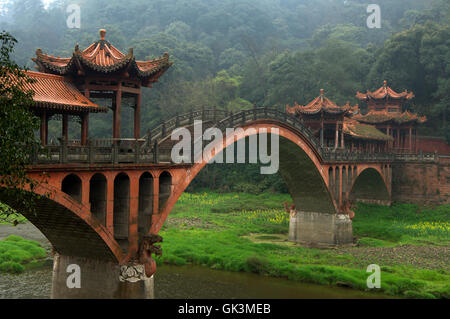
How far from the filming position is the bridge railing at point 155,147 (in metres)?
16.0

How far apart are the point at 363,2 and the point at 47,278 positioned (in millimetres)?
122209

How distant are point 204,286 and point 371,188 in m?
30.4

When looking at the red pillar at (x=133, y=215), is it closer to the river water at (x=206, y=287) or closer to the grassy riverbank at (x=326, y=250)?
the river water at (x=206, y=287)

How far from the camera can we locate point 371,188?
5188 centimetres

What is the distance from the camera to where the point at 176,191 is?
22.0 metres

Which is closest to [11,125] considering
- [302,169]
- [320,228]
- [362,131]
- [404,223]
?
[302,169]

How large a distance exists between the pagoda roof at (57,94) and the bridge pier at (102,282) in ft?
20.8

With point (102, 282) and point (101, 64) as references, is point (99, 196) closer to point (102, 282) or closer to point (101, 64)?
point (102, 282)

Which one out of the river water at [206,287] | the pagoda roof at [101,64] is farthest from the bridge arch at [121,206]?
the river water at [206,287]

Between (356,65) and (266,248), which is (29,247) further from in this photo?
(356,65)

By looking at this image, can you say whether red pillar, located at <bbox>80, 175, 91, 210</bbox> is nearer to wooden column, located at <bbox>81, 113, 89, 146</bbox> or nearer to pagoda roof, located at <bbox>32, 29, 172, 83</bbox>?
wooden column, located at <bbox>81, 113, 89, 146</bbox>

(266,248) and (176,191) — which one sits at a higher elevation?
(176,191)

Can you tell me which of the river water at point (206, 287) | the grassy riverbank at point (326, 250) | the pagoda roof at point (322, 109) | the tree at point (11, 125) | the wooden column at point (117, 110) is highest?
the pagoda roof at point (322, 109)
